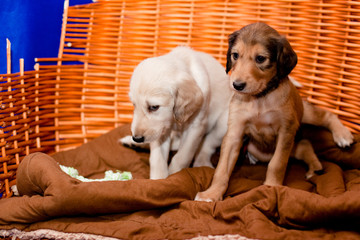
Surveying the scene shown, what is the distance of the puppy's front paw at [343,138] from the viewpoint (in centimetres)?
315

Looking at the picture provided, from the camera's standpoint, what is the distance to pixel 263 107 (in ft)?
9.01

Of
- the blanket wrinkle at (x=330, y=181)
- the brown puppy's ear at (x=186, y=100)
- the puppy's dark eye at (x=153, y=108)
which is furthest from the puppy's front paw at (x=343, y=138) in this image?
the puppy's dark eye at (x=153, y=108)

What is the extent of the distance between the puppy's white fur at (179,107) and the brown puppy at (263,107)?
0.97 feet

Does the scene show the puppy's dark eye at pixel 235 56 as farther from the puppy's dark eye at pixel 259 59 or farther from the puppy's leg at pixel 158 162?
the puppy's leg at pixel 158 162

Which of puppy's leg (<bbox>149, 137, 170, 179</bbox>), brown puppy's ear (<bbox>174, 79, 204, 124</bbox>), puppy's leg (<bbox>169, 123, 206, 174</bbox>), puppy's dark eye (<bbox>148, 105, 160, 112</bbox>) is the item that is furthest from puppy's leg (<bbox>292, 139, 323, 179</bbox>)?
puppy's dark eye (<bbox>148, 105, 160, 112</bbox>)

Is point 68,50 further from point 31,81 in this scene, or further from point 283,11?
point 283,11

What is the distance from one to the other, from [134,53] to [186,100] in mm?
1511

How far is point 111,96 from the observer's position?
403 cm

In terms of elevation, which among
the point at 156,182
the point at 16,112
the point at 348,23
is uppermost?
the point at 348,23

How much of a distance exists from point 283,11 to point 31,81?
8.35 ft

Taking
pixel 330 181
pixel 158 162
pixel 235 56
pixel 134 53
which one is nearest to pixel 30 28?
pixel 134 53

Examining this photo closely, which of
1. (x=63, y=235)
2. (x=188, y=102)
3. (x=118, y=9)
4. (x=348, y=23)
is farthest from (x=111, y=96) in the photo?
(x=348, y=23)

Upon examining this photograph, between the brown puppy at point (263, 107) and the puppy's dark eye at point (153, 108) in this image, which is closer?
the brown puppy at point (263, 107)

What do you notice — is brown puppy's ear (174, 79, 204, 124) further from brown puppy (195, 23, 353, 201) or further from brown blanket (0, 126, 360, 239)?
brown blanket (0, 126, 360, 239)
